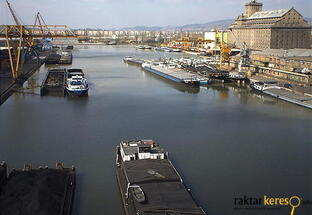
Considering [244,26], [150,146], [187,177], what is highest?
[244,26]

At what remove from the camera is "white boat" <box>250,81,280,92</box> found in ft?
39.0

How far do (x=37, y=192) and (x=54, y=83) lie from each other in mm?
8517

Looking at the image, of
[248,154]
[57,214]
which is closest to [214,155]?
[248,154]

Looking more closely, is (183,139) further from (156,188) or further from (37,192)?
(37,192)

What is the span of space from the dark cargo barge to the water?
0.84 feet

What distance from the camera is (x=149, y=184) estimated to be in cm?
415

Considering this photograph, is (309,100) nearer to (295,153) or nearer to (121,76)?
(295,153)

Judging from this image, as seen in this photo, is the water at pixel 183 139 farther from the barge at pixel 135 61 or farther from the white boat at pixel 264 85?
the barge at pixel 135 61

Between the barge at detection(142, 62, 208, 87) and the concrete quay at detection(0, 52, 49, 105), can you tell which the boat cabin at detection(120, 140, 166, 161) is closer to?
the concrete quay at detection(0, 52, 49, 105)

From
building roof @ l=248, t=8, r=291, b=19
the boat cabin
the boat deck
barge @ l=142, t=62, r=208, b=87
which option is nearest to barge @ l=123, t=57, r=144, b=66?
barge @ l=142, t=62, r=208, b=87

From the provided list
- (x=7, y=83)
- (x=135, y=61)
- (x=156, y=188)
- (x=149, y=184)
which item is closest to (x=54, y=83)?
(x=7, y=83)

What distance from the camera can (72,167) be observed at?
16.7ft

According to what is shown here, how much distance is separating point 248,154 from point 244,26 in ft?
76.9
